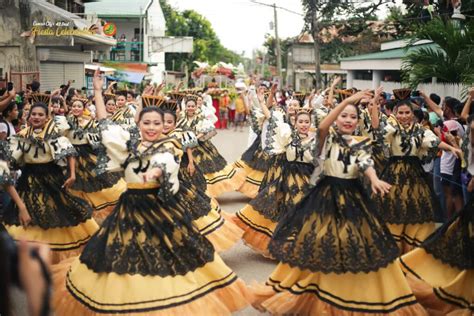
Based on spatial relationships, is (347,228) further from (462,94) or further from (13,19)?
(13,19)

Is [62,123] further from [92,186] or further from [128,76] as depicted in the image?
[128,76]

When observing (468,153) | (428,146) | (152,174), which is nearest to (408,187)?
(428,146)

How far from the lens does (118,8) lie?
51938 millimetres

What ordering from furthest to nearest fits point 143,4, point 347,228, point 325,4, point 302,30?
1. point 143,4
2. point 302,30
3. point 325,4
4. point 347,228

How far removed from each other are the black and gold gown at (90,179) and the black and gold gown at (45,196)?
221 cm

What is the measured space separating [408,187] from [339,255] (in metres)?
2.62

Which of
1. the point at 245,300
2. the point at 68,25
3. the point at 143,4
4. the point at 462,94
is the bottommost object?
the point at 245,300

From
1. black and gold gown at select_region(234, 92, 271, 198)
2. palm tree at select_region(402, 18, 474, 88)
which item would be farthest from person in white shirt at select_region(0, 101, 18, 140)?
palm tree at select_region(402, 18, 474, 88)

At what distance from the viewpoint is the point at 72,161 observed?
25.9ft

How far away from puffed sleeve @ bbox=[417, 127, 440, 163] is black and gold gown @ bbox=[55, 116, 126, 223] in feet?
14.6

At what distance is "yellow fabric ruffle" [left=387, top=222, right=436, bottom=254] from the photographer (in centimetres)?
812

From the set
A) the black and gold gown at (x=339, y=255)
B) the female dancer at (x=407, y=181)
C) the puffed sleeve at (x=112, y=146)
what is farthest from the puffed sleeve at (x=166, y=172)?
the female dancer at (x=407, y=181)

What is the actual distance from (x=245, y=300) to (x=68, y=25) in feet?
55.3

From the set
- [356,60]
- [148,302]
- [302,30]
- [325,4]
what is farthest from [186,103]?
[302,30]
